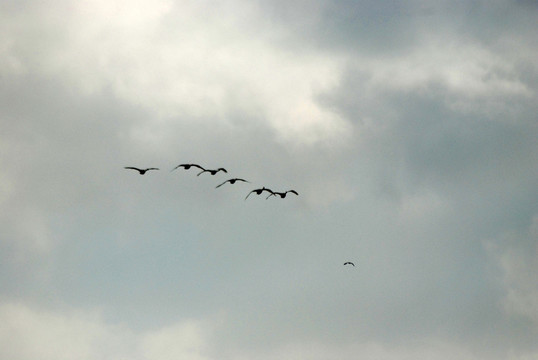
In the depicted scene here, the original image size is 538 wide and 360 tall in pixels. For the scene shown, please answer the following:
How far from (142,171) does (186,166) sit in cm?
789

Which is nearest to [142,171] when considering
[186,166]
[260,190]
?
[186,166]

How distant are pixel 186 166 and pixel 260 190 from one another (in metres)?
15.8

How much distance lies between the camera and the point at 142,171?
140m

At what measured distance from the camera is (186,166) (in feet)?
461

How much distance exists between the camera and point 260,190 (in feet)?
486

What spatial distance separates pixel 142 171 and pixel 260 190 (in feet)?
75.0

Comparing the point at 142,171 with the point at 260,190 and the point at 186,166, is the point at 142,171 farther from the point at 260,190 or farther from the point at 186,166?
the point at 260,190
